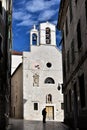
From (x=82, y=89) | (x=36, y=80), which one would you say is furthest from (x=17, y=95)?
(x=82, y=89)

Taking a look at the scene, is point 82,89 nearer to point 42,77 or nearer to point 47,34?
point 42,77

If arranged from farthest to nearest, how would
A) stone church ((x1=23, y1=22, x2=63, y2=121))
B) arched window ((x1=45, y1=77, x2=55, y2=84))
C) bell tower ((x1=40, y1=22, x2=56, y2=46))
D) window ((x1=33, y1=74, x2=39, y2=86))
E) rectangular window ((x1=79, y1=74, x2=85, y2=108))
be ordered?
1. bell tower ((x1=40, y1=22, x2=56, y2=46))
2. arched window ((x1=45, y1=77, x2=55, y2=84))
3. window ((x1=33, y1=74, x2=39, y2=86))
4. stone church ((x1=23, y1=22, x2=63, y2=121))
5. rectangular window ((x1=79, y1=74, x2=85, y2=108))

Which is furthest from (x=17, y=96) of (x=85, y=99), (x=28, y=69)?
(x=85, y=99)

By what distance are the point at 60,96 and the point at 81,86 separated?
3353cm

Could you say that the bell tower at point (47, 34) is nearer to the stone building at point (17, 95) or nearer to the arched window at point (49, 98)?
the stone building at point (17, 95)

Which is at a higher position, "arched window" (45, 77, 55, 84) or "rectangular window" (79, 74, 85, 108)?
"arched window" (45, 77, 55, 84)

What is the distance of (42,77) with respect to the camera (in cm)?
5066

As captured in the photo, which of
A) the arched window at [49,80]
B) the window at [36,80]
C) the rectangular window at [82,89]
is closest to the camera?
the rectangular window at [82,89]

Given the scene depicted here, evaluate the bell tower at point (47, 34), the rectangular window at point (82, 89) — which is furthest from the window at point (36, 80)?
the rectangular window at point (82, 89)

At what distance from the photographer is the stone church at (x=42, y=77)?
48.8 metres

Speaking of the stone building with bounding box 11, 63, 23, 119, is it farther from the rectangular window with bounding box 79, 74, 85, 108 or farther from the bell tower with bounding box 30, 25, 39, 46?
the rectangular window with bounding box 79, 74, 85, 108

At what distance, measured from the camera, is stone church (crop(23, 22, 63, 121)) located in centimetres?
4881

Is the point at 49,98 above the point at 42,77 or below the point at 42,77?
below

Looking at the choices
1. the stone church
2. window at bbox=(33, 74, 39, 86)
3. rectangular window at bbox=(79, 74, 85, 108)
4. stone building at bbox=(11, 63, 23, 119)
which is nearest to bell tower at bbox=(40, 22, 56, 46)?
the stone church
